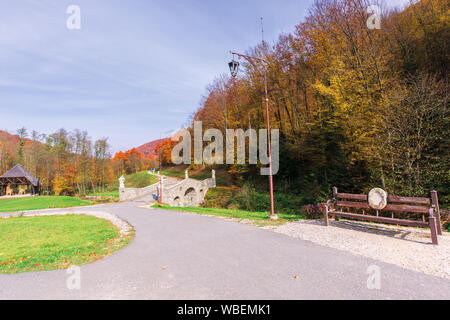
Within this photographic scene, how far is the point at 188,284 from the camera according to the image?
4008mm

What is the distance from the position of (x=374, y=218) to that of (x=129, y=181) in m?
57.5

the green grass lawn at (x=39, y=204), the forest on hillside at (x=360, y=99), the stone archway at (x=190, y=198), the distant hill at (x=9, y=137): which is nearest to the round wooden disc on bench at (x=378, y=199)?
the forest on hillside at (x=360, y=99)

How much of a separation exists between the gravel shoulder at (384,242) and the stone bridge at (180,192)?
64.4 ft

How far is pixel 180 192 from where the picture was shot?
28344mm

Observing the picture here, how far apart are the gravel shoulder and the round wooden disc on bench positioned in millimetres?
789

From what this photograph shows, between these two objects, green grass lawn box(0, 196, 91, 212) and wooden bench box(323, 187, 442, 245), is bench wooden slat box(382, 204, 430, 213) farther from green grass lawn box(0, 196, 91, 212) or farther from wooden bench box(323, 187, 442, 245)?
green grass lawn box(0, 196, 91, 212)

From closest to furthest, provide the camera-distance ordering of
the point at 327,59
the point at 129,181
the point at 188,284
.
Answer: the point at 188,284 < the point at 327,59 < the point at 129,181

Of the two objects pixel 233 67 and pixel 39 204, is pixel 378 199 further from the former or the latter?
pixel 39 204

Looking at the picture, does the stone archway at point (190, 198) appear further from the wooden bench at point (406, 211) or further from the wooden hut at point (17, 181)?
the wooden hut at point (17, 181)

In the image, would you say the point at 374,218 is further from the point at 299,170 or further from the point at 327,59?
the point at 299,170

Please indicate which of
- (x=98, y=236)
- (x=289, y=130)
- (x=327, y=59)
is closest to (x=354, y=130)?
(x=327, y=59)

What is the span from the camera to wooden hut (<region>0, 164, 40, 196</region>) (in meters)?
38.8

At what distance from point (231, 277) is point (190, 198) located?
26.7m

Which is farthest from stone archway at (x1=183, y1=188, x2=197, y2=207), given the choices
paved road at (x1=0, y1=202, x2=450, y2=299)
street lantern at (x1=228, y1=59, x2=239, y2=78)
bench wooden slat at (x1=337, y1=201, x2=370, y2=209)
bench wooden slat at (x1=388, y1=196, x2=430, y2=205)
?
bench wooden slat at (x1=388, y1=196, x2=430, y2=205)
